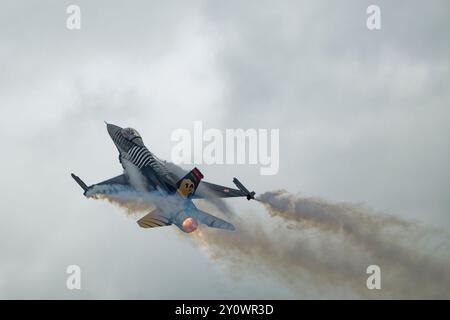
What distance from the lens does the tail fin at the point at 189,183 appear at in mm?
118625

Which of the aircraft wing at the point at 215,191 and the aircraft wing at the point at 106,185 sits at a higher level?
the aircraft wing at the point at 106,185

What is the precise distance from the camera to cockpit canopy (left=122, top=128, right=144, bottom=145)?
131 m

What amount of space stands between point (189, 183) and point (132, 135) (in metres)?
15.2

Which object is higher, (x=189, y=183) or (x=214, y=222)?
(x=189, y=183)

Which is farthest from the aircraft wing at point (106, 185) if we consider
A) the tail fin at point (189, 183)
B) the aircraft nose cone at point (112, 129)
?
the tail fin at point (189, 183)

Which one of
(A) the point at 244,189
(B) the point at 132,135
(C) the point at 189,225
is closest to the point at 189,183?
(C) the point at 189,225

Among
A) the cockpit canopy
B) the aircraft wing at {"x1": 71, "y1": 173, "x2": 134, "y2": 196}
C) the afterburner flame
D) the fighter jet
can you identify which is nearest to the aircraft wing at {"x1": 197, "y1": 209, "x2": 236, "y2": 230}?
the fighter jet

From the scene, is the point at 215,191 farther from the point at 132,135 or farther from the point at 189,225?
the point at 189,225

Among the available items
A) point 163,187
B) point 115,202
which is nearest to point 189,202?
point 163,187

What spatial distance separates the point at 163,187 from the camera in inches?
4764

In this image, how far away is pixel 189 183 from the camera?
11875 cm

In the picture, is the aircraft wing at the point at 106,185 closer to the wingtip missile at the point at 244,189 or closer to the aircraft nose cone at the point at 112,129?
the aircraft nose cone at the point at 112,129
